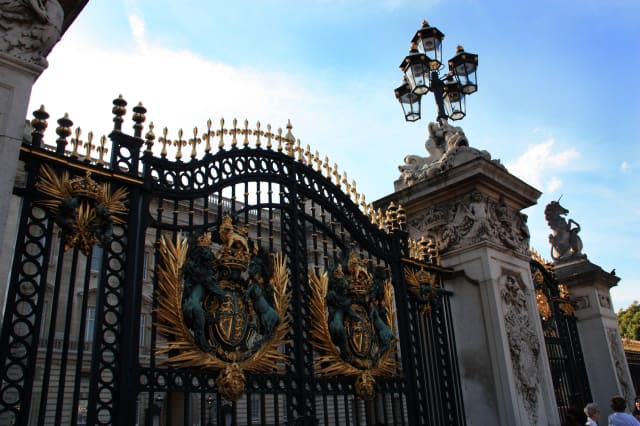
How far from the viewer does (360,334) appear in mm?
6590

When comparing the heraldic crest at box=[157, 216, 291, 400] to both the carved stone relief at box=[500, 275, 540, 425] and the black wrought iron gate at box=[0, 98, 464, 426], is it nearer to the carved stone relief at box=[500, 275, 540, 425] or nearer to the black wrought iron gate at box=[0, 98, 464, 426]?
the black wrought iron gate at box=[0, 98, 464, 426]

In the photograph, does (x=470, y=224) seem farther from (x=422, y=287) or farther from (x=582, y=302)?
(x=582, y=302)

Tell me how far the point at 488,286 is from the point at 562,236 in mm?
5446

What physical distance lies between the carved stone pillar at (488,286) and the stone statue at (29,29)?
566cm

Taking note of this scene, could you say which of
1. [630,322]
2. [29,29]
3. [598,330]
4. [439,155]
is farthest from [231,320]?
[630,322]

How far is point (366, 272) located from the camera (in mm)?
6965

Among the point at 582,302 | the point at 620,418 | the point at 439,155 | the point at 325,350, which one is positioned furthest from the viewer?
the point at 582,302

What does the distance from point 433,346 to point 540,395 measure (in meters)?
1.83

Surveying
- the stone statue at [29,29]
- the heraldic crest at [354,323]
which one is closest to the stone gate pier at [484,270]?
the heraldic crest at [354,323]

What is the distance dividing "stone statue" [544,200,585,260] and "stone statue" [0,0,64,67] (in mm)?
11104

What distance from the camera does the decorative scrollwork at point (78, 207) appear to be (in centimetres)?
459

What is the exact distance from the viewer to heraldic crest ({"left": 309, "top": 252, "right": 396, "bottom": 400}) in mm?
6246

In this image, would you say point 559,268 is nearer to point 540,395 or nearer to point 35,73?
point 540,395

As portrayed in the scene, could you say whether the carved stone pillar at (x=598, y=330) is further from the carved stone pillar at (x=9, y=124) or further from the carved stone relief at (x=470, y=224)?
the carved stone pillar at (x=9, y=124)
